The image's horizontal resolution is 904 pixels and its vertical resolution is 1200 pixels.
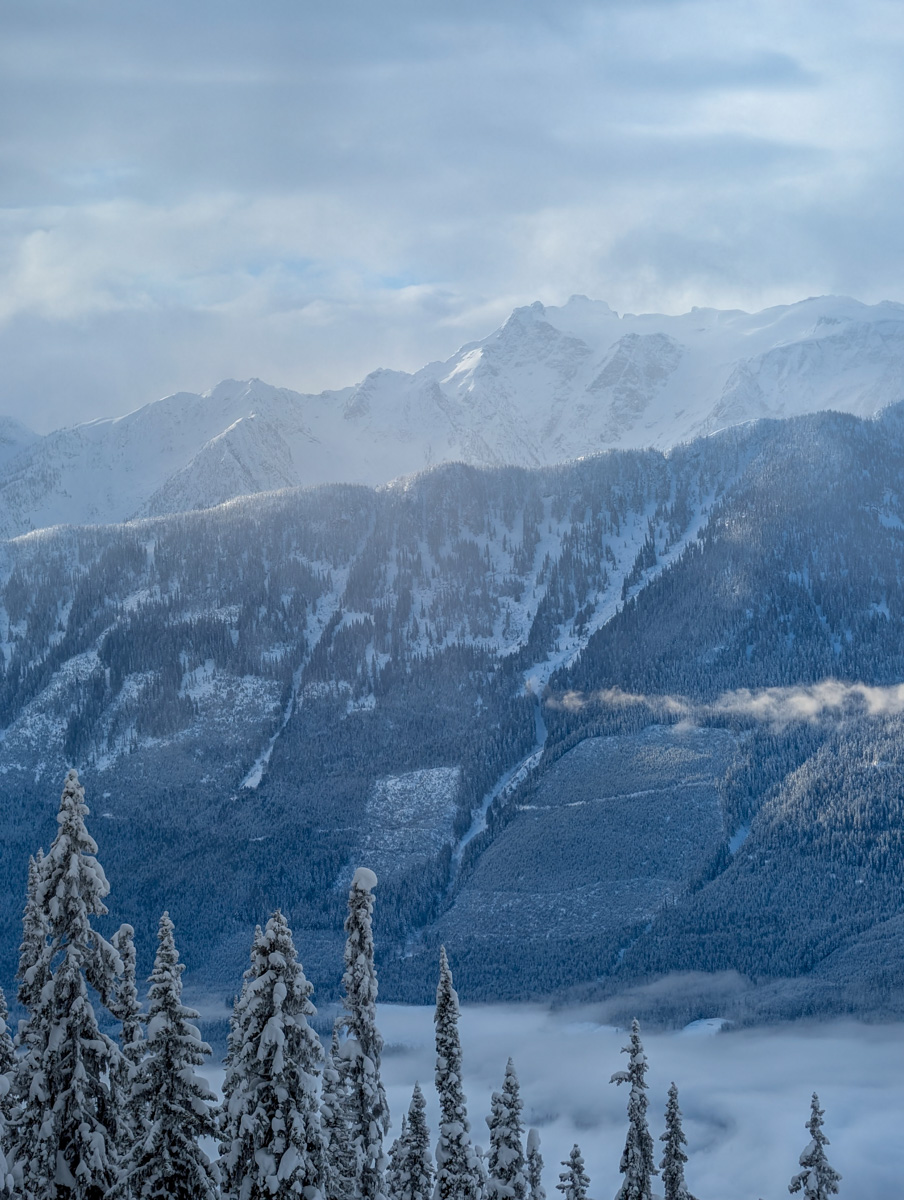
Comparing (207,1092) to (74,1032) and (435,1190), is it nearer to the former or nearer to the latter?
(74,1032)

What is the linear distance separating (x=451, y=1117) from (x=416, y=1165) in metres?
7.79

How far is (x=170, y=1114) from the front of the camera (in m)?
47.9

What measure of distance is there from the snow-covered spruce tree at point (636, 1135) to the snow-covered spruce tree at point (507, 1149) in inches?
350

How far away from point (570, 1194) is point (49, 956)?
197 ft

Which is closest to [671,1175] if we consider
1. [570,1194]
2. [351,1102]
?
[570,1194]

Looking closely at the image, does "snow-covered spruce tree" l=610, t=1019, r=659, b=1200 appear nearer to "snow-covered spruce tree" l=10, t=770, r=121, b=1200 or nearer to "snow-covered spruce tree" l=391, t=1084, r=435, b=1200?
"snow-covered spruce tree" l=391, t=1084, r=435, b=1200

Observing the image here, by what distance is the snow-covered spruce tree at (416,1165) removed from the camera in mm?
72500

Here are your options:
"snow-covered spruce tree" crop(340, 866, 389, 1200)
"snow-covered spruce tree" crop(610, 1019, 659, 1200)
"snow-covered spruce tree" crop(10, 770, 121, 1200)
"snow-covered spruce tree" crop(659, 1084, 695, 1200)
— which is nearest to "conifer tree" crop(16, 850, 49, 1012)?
"snow-covered spruce tree" crop(10, 770, 121, 1200)

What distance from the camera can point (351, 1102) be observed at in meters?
57.6

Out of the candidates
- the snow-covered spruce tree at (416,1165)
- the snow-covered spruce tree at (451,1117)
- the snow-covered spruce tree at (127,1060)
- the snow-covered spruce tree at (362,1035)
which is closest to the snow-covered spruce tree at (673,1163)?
the snow-covered spruce tree at (416,1165)

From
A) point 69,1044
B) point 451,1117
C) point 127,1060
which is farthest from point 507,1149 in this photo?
point 69,1044

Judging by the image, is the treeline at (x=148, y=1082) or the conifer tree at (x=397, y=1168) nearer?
the treeline at (x=148, y=1082)

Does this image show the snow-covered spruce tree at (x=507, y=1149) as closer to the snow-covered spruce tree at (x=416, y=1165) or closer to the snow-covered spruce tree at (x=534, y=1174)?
the snow-covered spruce tree at (x=416, y=1165)

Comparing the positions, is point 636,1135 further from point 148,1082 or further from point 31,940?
point 148,1082
